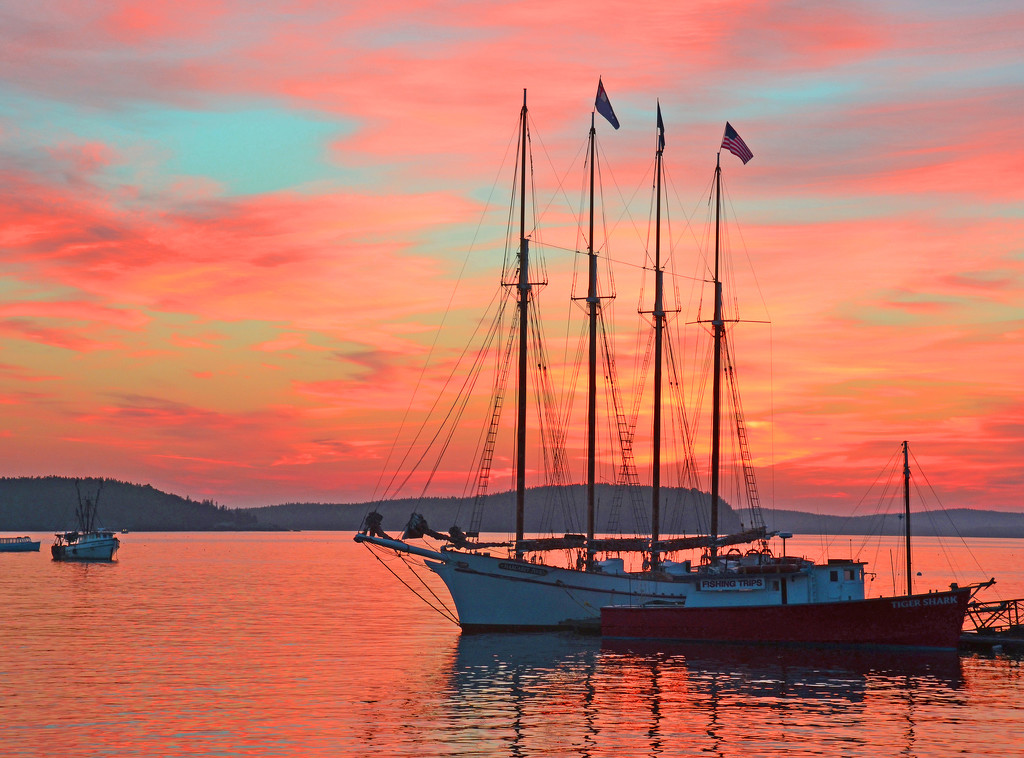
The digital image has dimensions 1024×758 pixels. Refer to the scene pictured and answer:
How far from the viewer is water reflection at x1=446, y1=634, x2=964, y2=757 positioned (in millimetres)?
37906

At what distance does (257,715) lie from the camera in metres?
42.6

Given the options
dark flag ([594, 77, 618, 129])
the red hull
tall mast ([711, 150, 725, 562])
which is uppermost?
dark flag ([594, 77, 618, 129])

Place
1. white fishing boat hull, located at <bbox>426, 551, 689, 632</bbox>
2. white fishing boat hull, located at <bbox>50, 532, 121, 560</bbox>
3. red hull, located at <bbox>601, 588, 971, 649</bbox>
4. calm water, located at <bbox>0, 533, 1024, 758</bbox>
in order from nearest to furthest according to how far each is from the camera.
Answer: calm water, located at <bbox>0, 533, 1024, 758</bbox> → red hull, located at <bbox>601, 588, 971, 649</bbox> → white fishing boat hull, located at <bbox>426, 551, 689, 632</bbox> → white fishing boat hull, located at <bbox>50, 532, 121, 560</bbox>

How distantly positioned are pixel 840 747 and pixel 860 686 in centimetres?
1409

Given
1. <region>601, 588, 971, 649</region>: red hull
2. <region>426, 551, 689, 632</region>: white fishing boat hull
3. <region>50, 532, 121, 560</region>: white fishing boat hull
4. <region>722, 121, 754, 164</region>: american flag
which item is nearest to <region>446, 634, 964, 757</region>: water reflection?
<region>601, 588, 971, 649</region>: red hull

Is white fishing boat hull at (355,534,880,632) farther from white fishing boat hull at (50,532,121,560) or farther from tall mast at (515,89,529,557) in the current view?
white fishing boat hull at (50,532,121,560)

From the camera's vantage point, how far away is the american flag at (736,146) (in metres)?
69.1

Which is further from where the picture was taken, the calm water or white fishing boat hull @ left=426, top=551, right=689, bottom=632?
white fishing boat hull @ left=426, top=551, right=689, bottom=632

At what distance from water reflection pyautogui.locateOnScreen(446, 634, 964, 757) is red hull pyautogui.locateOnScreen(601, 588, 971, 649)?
84 centimetres

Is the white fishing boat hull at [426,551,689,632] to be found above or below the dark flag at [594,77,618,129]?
below

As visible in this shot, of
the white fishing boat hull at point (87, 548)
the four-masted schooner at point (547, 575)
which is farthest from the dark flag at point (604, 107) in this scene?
the white fishing boat hull at point (87, 548)

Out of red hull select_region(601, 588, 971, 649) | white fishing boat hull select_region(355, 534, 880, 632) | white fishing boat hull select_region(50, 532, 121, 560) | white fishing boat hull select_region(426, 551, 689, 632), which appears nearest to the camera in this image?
red hull select_region(601, 588, 971, 649)

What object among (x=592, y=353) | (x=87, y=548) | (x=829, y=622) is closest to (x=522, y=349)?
(x=592, y=353)

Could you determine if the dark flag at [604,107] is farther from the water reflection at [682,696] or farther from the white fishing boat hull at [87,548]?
the white fishing boat hull at [87,548]
